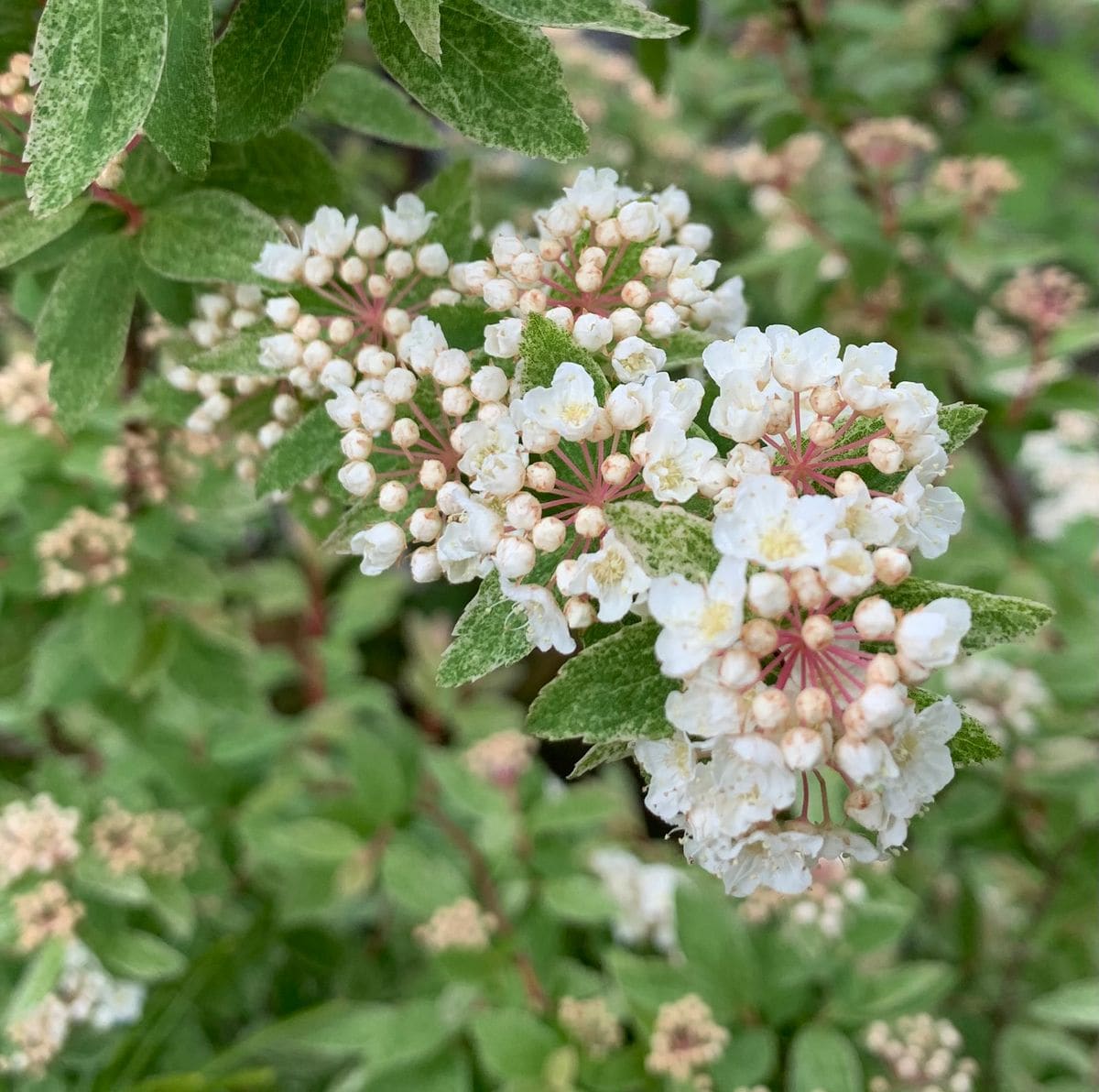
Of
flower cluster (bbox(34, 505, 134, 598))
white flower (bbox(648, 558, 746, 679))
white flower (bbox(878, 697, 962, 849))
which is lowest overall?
flower cluster (bbox(34, 505, 134, 598))

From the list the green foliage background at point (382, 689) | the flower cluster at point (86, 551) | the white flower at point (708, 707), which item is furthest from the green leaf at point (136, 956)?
the white flower at point (708, 707)

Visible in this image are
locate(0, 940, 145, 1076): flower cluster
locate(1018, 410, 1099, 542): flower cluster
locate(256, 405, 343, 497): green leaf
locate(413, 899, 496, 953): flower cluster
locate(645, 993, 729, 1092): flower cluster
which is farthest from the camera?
locate(1018, 410, 1099, 542): flower cluster

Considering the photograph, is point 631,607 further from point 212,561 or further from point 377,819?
point 212,561

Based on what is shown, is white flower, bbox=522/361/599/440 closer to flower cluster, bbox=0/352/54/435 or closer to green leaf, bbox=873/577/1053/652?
green leaf, bbox=873/577/1053/652

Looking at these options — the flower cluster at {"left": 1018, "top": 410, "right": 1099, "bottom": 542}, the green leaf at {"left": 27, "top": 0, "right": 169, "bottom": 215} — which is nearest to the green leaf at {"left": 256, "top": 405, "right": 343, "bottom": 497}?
the green leaf at {"left": 27, "top": 0, "right": 169, "bottom": 215}

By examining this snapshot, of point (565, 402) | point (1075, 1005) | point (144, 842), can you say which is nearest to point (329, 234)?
point (565, 402)

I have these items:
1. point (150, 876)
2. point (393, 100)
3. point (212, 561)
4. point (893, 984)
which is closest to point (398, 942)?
point (150, 876)

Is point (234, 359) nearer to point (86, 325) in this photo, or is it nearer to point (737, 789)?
point (86, 325)
